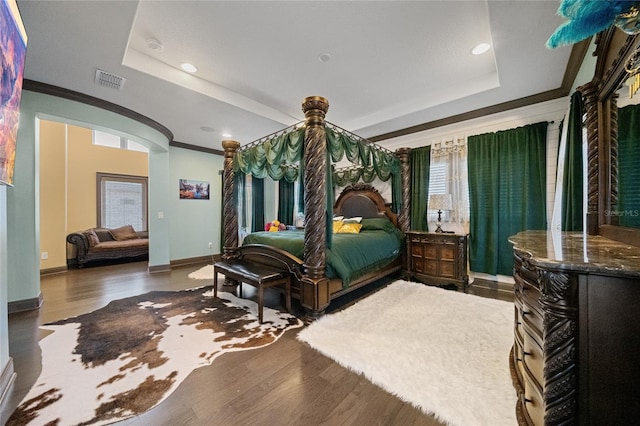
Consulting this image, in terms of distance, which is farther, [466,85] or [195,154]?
[195,154]

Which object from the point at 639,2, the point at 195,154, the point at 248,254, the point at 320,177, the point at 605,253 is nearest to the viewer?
the point at 639,2

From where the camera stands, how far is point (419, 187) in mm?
4316

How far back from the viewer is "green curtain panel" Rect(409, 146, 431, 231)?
14.0 feet

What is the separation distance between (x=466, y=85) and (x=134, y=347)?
194 inches

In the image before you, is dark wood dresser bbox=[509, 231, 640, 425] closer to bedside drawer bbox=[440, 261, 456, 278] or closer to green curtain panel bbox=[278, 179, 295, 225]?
bedside drawer bbox=[440, 261, 456, 278]

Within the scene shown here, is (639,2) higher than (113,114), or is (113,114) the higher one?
(113,114)

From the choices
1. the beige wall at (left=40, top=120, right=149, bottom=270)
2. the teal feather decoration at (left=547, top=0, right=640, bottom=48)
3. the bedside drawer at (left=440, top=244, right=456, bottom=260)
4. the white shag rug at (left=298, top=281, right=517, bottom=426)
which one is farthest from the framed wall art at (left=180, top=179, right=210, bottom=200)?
the teal feather decoration at (left=547, top=0, right=640, bottom=48)

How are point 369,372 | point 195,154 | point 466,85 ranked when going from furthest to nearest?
1. point 195,154
2. point 466,85
3. point 369,372

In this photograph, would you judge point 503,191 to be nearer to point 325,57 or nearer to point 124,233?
point 325,57

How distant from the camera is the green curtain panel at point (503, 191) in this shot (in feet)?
10.7

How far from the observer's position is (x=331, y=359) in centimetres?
190

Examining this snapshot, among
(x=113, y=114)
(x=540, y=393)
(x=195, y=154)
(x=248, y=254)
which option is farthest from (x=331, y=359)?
(x=195, y=154)

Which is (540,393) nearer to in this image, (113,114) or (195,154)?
(113,114)

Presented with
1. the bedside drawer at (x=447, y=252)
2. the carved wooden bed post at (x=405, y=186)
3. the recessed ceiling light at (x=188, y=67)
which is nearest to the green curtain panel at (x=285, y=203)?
the carved wooden bed post at (x=405, y=186)
